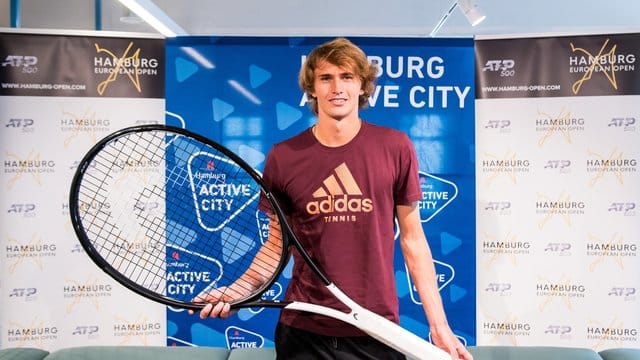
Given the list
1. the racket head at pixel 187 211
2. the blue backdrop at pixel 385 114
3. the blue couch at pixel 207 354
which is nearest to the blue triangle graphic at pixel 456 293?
the blue backdrop at pixel 385 114

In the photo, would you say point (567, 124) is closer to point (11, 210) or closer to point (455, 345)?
point (455, 345)

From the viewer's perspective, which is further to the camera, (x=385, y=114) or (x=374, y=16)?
(x=374, y=16)

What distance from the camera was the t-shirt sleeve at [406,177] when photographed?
1.67 metres

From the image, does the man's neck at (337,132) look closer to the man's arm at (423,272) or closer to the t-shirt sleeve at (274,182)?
the t-shirt sleeve at (274,182)

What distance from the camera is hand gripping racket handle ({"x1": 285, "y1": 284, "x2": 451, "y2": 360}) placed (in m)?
1.44

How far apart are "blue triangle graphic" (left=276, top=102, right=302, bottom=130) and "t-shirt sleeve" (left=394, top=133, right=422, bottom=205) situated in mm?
1509

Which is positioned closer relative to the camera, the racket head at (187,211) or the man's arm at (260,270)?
the man's arm at (260,270)

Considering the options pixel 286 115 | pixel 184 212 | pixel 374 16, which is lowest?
pixel 184 212

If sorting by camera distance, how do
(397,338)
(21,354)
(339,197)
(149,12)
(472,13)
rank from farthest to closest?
1. (149,12)
2. (472,13)
3. (21,354)
4. (339,197)
5. (397,338)

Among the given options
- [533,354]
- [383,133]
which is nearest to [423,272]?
[383,133]

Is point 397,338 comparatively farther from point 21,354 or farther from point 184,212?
point 184,212

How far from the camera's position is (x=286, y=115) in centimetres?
312

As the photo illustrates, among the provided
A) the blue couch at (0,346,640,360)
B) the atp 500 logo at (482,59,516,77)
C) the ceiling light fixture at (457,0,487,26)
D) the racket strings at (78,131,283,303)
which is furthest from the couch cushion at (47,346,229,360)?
the ceiling light fixture at (457,0,487,26)

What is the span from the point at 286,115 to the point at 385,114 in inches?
21.4
